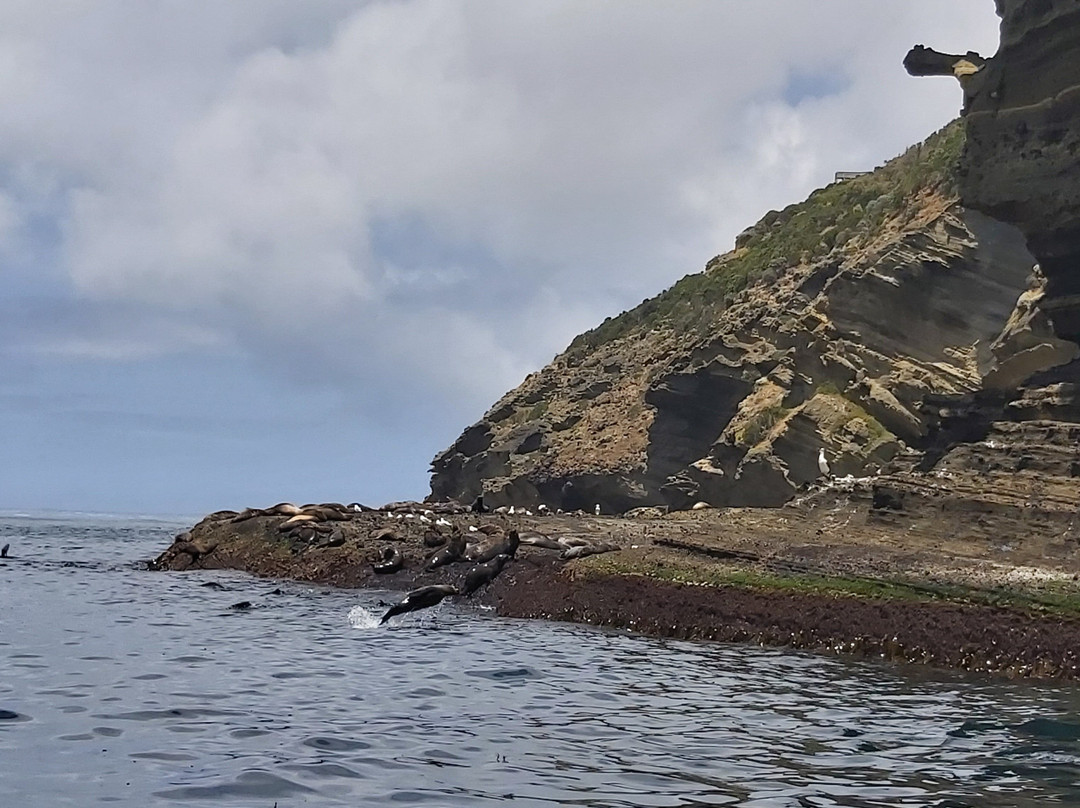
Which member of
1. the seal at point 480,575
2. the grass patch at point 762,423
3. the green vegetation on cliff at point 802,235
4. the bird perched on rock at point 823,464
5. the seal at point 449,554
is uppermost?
the green vegetation on cliff at point 802,235

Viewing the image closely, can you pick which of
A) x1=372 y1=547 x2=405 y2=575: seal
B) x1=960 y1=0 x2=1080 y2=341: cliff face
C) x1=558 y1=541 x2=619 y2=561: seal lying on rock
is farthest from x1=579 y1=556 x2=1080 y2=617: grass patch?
x1=960 y1=0 x2=1080 y2=341: cliff face

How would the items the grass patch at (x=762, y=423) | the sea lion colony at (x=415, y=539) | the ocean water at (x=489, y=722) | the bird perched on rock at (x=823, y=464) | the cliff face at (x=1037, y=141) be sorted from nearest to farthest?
the ocean water at (x=489, y=722) < the sea lion colony at (x=415, y=539) < the cliff face at (x=1037, y=141) < the bird perched on rock at (x=823, y=464) < the grass patch at (x=762, y=423)

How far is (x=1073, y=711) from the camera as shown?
1445cm

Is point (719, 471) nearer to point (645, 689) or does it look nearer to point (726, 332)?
point (726, 332)

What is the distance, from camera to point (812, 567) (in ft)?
79.3

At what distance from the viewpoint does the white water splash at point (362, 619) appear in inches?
855

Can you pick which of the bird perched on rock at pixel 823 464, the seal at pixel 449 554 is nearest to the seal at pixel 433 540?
the seal at pixel 449 554

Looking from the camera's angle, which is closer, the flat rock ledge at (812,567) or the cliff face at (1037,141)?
the flat rock ledge at (812,567)

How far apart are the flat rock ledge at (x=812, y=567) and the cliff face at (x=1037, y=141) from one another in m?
7.66

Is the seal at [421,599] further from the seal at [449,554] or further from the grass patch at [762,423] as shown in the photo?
the grass patch at [762,423]

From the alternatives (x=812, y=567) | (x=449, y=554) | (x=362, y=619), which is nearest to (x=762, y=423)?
(x=449, y=554)

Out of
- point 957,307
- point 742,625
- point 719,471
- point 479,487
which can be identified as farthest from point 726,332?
point 742,625

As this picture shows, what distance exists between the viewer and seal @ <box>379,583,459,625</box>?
22.9 meters

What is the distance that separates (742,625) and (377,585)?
11.0 metres
